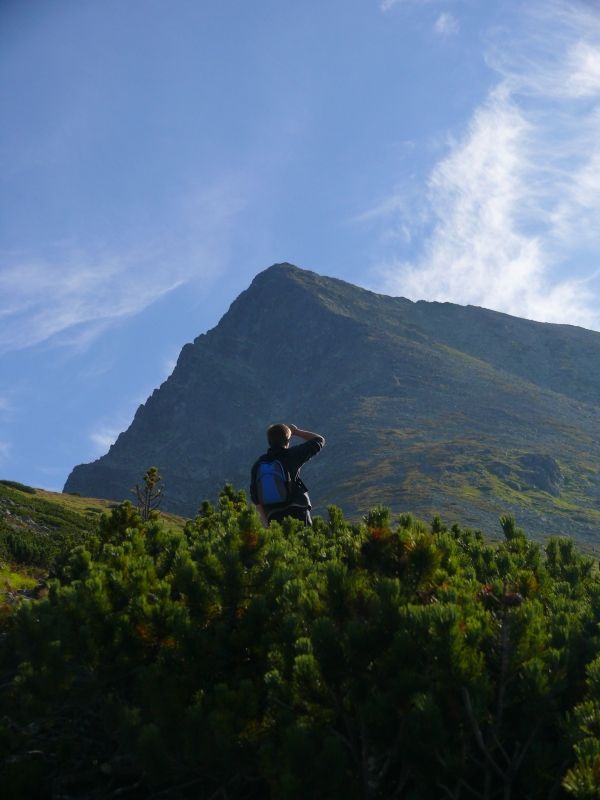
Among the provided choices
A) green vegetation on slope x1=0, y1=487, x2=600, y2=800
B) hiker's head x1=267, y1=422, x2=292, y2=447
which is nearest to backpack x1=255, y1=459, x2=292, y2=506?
hiker's head x1=267, y1=422, x2=292, y2=447

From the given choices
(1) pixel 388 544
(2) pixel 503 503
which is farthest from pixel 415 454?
(1) pixel 388 544

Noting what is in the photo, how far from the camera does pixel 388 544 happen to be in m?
4.88

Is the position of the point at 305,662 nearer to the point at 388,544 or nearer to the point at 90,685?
the point at 388,544

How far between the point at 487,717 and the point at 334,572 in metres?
1.13

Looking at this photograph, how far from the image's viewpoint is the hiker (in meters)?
9.81

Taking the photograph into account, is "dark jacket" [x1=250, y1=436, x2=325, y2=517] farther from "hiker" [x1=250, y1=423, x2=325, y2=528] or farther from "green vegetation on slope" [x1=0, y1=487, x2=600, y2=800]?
"green vegetation on slope" [x1=0, y1=487, x2=600, y2=800]

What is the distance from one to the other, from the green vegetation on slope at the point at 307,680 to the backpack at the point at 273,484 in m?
3.97

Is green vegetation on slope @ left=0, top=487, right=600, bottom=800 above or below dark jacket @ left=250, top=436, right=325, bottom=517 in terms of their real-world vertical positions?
below

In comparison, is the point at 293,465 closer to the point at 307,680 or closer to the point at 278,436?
the point at 278,436

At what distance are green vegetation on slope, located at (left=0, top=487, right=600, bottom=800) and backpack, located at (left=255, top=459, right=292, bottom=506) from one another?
3974mm

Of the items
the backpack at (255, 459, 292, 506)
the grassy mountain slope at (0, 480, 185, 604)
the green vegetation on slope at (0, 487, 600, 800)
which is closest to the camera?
the green vegetation on slope at (0, 487, 600, 800)

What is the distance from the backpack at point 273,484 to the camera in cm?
980

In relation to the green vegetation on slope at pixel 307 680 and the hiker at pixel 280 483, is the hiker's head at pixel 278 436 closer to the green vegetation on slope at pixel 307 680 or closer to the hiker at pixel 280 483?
the hiker at pixel 280 483

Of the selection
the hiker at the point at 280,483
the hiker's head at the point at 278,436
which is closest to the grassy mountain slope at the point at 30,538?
the hiker at the point at 280,483
